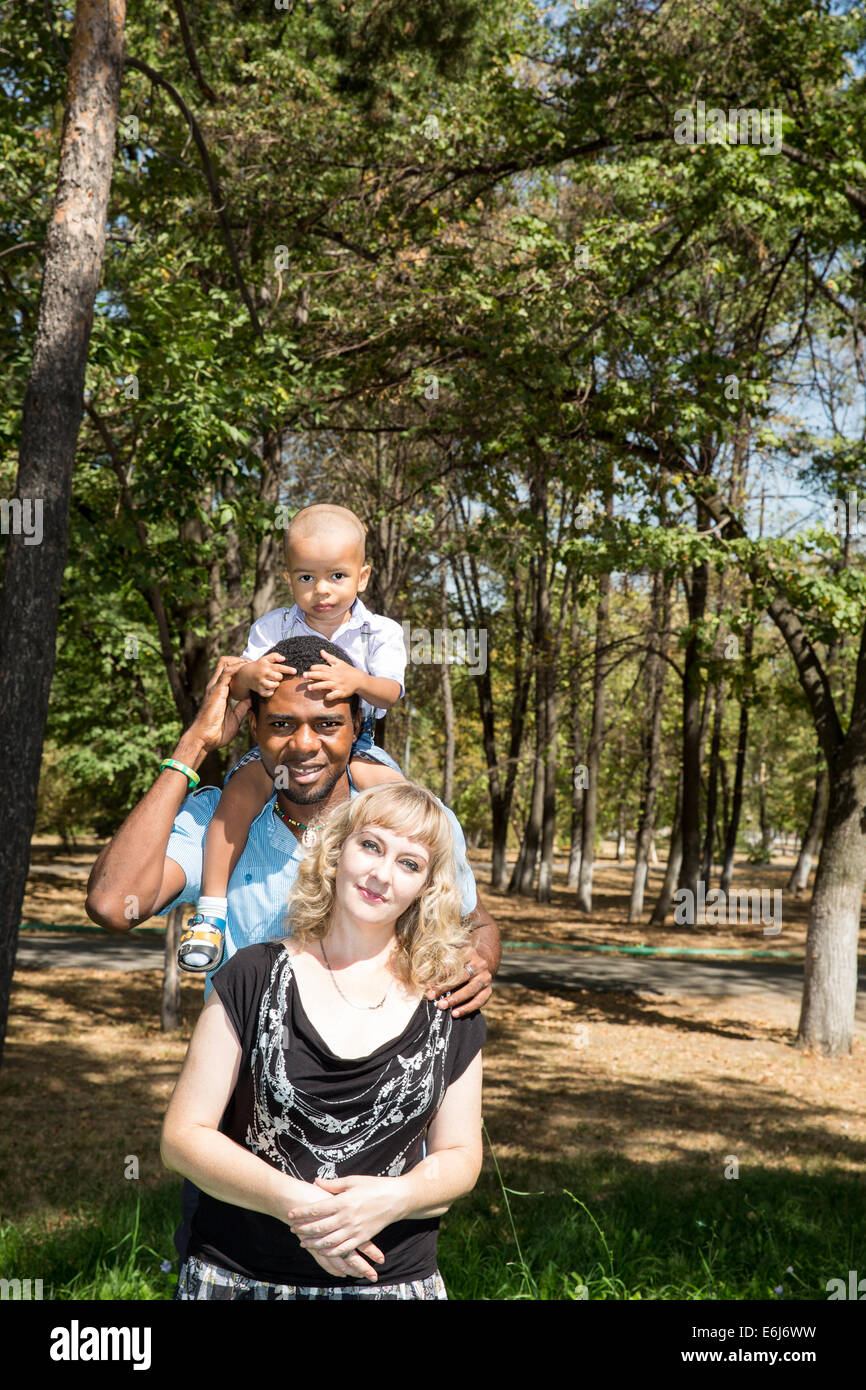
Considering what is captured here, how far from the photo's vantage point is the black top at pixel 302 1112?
6.82 ft

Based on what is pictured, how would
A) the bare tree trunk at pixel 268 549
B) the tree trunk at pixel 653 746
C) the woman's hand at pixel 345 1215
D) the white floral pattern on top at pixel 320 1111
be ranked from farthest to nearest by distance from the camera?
the tree trunk at pixel 653 746
the bare tree trunk at pixel 268 549
the white floral pattern on top at pixel 320 1111
the woman's hand at pixel 345 1215

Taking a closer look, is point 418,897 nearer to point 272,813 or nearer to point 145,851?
point 272,813

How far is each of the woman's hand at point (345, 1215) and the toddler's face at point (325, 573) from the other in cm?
140

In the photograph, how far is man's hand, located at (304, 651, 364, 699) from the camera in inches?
93.3

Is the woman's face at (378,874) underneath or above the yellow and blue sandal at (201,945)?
above

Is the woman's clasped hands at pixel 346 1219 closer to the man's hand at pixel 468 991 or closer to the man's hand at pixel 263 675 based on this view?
the man's hand at pixel 468 991

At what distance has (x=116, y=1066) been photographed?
38.3 ft

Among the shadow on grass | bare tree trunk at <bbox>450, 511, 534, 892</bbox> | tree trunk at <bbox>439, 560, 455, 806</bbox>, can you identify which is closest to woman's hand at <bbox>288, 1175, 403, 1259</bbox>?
the shadow on grass

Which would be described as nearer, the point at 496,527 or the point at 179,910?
the point at 179,910

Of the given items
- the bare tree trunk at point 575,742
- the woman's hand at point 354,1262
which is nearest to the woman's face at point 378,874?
the woman's hand at point 354,1262

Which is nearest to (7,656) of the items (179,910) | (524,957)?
(179,910)
